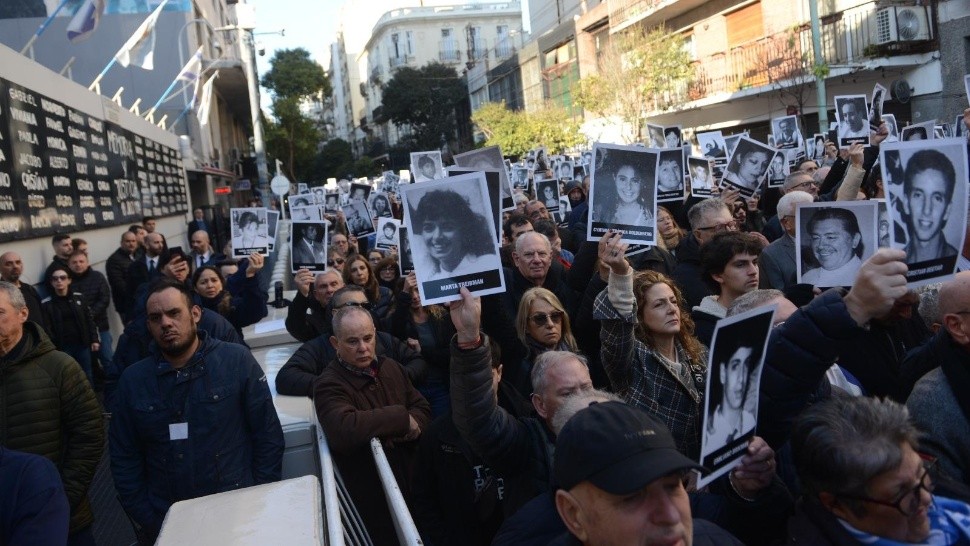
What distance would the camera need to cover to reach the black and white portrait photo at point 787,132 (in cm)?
1225

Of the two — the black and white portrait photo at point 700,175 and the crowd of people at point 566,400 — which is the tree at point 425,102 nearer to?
the black and white portrait photo at point 700,175

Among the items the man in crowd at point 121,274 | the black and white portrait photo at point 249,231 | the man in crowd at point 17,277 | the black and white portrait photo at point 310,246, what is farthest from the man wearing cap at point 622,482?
the man in crowd at point 121,274

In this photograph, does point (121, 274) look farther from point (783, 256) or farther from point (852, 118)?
point (852, 118)

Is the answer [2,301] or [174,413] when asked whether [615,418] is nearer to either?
[174,413]

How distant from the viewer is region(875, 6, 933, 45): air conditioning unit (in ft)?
64.3

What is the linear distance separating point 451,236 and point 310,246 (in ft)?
13.4

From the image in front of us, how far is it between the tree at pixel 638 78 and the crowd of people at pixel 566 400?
21.4 meters

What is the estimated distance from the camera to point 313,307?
250 inches

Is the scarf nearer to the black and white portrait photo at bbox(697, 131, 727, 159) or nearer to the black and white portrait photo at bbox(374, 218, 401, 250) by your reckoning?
the black and white portrait photo at bbox(374, 218, 401, 250)

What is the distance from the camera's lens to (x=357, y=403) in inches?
162

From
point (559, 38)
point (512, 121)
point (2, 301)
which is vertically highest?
point (559, 38)

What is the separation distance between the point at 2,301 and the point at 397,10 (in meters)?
82.8

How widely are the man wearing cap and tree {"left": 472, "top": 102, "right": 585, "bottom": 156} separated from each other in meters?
32.4

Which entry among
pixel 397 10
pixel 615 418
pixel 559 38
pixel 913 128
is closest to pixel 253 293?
pixel 615 418
